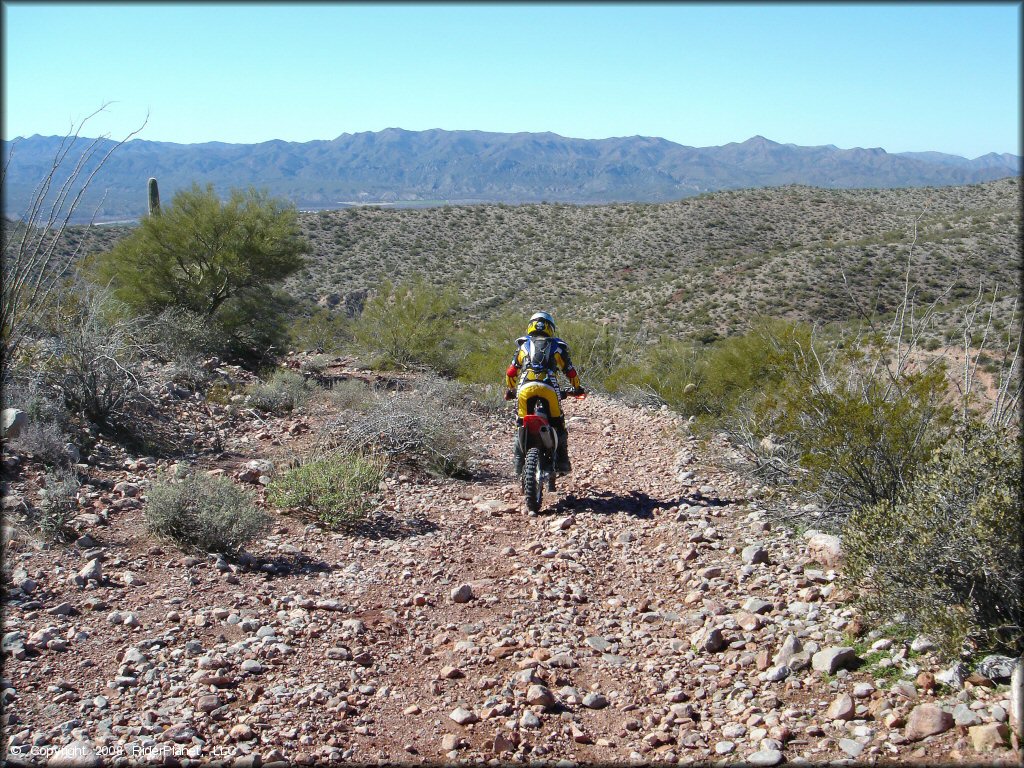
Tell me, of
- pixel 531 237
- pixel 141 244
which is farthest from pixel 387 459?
pixel 531 237

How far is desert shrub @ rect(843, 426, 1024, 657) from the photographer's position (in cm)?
369

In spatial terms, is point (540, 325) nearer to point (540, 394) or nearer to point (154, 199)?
point (540, 394)

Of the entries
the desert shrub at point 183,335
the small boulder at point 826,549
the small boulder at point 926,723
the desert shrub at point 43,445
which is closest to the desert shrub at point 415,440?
the desert shrub at point 43,445

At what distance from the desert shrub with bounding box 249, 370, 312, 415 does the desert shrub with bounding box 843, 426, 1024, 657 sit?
7885 mm

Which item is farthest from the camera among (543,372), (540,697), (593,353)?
(593,353)

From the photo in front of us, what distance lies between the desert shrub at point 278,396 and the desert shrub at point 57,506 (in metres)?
3.99

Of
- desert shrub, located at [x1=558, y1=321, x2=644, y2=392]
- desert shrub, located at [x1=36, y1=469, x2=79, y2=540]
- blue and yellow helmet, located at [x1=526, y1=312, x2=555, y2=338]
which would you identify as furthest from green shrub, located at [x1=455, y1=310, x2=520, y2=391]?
desert shrub, located at [x1=36, y1=469, x2=79, y2=540]

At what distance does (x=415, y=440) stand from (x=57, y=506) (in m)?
3.47

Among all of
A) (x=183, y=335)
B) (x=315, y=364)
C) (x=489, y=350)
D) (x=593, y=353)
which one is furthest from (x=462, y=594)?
(x=315, y=364)

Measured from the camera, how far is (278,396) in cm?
1060

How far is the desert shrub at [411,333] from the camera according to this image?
54.0ft

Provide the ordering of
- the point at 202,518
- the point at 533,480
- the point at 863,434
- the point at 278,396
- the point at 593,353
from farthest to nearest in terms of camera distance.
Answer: the point at 593,353 → the point at 278,396 → the point at 533,480 → the point at 202,518 → the point at 863,434

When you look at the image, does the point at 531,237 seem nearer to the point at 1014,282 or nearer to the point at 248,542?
the point at 1014,282

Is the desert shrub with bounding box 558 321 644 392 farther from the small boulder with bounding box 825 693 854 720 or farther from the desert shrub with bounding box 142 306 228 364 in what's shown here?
the small boulder with bounding box 825 693 854 720
